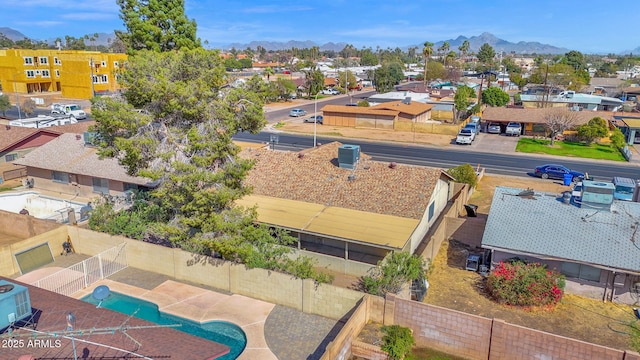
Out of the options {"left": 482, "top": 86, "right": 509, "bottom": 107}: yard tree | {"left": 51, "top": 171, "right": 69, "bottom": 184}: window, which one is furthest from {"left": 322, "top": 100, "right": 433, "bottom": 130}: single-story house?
{"left": 51, "top": 171, "right": 69, "bottom": 184}: window

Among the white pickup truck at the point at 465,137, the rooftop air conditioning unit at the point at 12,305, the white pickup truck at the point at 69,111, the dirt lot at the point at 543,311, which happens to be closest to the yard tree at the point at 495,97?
the white pickup truck at the point at 465,137

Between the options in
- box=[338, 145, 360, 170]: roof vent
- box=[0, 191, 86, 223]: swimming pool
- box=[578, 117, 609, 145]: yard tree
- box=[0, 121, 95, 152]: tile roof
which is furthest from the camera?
box=[578, 117, 609, 145]: yard tree

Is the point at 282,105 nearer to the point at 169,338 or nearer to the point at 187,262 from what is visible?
the point at 187,262

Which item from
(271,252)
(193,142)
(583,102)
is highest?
(193,142)

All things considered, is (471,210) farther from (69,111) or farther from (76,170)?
(69,111)

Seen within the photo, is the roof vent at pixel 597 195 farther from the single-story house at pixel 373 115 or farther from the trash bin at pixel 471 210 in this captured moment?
the single-story house at pixel 373 115

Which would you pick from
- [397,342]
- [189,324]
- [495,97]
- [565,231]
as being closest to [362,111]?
[495,97]

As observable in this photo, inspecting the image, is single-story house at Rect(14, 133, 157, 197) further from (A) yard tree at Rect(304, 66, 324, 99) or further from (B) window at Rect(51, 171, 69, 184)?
(A) yard tree at Rect(304, 66, 324, 99)

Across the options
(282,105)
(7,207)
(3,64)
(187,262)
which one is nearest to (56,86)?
(3,64)
